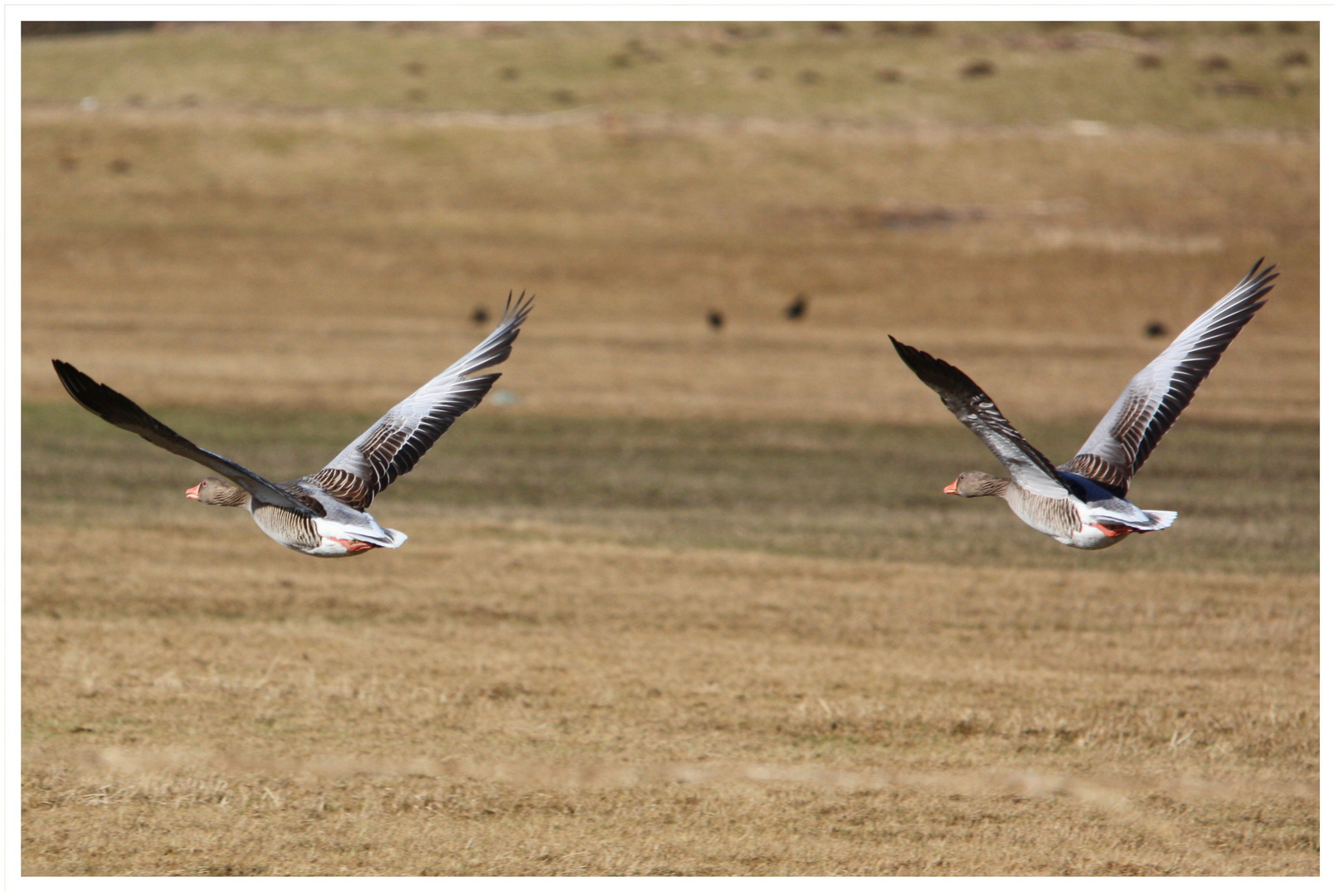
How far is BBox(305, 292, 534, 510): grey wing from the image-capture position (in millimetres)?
7195

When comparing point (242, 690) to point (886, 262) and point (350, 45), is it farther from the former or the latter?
point (350, 45)

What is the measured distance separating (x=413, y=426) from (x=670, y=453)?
Result: 14028 mm

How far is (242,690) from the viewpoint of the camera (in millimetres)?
11695

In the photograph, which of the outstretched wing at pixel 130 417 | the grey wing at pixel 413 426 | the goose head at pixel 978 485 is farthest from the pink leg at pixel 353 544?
the goose head at pixel 978 485

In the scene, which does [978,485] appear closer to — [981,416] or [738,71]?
[981,416]

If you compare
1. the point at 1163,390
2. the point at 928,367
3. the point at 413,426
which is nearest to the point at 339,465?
the point at 413,426

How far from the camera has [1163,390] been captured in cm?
784

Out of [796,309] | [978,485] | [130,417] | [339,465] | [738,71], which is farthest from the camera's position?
[738,71]

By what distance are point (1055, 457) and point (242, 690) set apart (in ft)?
41.5

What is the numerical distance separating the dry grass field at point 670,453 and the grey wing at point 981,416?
139 inches

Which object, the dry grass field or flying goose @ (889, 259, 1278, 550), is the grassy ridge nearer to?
the dry grass field

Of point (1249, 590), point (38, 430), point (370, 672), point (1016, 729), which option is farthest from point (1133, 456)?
point (38, 430)

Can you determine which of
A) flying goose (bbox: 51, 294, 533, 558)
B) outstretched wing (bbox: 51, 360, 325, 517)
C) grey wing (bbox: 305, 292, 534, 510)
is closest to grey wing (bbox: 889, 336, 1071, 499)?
flying goose (bbox: 51, 294, 533, 558)

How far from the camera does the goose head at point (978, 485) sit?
7453mm
